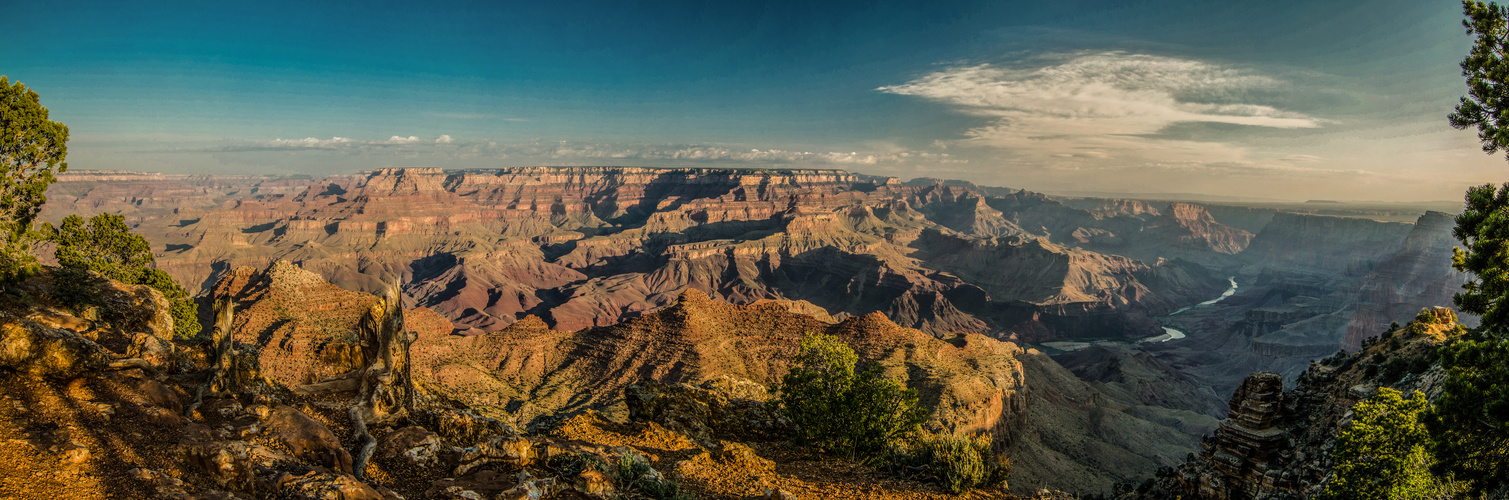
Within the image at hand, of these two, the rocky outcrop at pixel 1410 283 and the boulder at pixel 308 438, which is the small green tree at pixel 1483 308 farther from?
the rocky outcrop at pixel 1410 283

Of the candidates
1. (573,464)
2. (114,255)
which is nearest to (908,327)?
(573,464)

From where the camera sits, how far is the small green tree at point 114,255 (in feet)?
109

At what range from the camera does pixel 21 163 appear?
22.2 m

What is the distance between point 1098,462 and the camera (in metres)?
54.1

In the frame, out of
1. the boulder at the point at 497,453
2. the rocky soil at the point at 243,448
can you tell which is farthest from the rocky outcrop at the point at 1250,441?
the boulder at the point at 497,453

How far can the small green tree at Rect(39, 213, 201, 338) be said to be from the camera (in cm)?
3316

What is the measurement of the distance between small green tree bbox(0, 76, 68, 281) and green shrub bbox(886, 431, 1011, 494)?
35611mm

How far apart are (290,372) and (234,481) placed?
46064mm

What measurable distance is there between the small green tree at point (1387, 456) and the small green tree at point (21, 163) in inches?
1759

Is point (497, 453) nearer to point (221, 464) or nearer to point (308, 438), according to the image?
point (308, 438)

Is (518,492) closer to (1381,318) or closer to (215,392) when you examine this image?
(215,392)

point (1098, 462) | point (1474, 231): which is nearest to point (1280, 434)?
point (1474, 231)

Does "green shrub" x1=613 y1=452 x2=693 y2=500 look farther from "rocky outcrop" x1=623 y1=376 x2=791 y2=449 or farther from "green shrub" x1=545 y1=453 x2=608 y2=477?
"rocky outcrop" x1=623 y1=376 x2=791 y2=449

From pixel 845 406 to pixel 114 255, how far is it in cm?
4918
